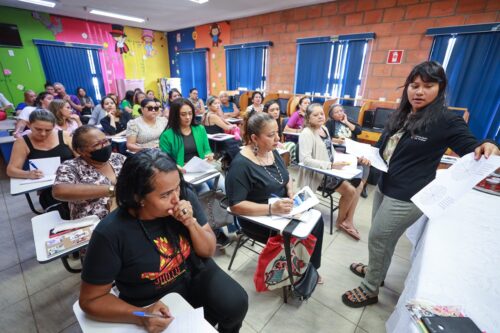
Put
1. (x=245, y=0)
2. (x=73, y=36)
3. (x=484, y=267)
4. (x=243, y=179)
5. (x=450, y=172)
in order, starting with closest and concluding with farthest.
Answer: (x=484, y=267)
(x=450, y=172)
(x=243, y=179)
(x=245, y=0)
(x=73, y=36)

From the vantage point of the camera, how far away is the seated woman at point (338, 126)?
127 inches

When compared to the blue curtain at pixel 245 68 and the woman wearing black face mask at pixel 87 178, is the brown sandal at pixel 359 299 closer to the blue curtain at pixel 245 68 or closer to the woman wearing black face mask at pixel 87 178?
the woman wearing black face mask at pixel 87 178

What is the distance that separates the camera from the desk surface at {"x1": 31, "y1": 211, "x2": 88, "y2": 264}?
108 centimetres

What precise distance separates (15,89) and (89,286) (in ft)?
26.6

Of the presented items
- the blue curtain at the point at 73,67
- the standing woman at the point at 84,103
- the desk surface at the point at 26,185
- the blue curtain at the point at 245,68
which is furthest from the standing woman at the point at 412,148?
the blue curtain at the point at 73,67

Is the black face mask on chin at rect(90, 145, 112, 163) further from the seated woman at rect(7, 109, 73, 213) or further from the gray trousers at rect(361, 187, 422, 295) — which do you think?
the gray trousers at rect(361, 187, 422, 295)

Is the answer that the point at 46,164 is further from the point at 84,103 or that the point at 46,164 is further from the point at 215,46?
the point at 215,46

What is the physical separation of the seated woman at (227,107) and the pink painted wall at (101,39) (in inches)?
191

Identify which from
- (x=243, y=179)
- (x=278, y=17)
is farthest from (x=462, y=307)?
(x=278, y=17)

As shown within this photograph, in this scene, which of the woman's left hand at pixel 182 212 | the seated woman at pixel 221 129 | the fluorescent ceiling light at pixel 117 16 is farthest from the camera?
the fluorescent ceiling light at pixel 117 16

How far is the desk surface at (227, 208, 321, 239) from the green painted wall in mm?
8084

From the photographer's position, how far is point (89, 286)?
83 cm

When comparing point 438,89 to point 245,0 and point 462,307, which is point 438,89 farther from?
point 245,0

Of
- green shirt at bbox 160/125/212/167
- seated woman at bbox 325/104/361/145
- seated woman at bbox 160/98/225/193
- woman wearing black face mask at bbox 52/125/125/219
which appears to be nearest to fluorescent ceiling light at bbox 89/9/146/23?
seated woman at bbox 160/98/225/193
